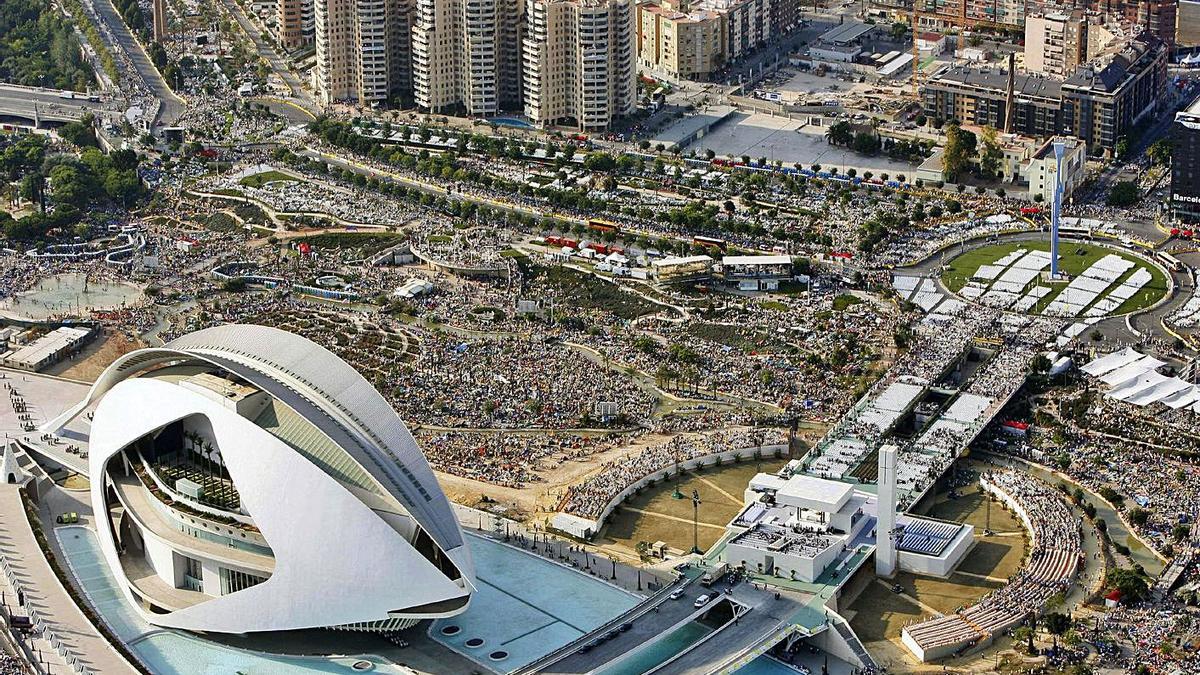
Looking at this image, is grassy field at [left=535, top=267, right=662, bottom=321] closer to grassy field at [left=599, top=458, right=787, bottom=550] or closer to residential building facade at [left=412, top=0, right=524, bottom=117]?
grassy field at [left=599, top=458, right=787, bottom=550]

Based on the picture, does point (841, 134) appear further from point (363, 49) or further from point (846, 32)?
point (363, 49)

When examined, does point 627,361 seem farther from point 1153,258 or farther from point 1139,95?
point 1139,95

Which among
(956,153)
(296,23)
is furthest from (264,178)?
(956,153)

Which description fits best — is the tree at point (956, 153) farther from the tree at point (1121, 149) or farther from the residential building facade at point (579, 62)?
the residential building facade at point (579, 62)

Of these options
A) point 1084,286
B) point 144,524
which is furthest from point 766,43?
point 144,524

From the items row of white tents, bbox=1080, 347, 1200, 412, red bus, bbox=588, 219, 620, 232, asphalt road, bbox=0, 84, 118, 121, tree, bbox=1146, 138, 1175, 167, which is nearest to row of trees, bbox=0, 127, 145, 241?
asphalt road, bbox=0, 84, 118, 121

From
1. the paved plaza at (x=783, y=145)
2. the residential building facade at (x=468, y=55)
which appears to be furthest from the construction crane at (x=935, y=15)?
the residential building facade at (x=468, y=55)
